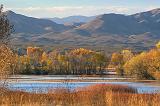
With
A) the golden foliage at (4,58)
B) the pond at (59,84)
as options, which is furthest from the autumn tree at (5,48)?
the pond at (59,84)

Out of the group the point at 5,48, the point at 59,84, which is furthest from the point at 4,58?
the point at 59,84

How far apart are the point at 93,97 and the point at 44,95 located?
104 inches

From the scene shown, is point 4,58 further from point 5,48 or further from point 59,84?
point 59,84

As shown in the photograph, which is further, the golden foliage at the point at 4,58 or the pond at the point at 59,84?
the pond at the point at 59,84

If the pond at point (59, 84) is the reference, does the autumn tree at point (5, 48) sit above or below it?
above

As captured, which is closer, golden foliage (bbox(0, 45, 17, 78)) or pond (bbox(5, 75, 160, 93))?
golden foliage (bbox(0, 45, 17, 78))

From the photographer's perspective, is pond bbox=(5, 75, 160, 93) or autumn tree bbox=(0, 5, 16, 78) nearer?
autumn tree bbox=(0, 5, 16, 78)

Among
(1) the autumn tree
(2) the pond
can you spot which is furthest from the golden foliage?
(2) the pond

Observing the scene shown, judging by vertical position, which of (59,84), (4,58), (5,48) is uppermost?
(5,48)

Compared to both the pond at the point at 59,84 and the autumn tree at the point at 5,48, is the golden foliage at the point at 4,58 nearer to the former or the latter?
the autumn tree at the point at 5,48

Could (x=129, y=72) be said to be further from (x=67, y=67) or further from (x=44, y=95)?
(x=44, y=95)

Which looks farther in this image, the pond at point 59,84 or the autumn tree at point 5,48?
the pond at point 59,84

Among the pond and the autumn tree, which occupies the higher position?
the autumn tree

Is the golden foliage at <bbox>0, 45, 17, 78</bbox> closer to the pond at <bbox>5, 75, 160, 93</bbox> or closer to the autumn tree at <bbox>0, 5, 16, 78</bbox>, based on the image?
the autumn tree at <bbox>0, 5, 16, 78</bbox>
